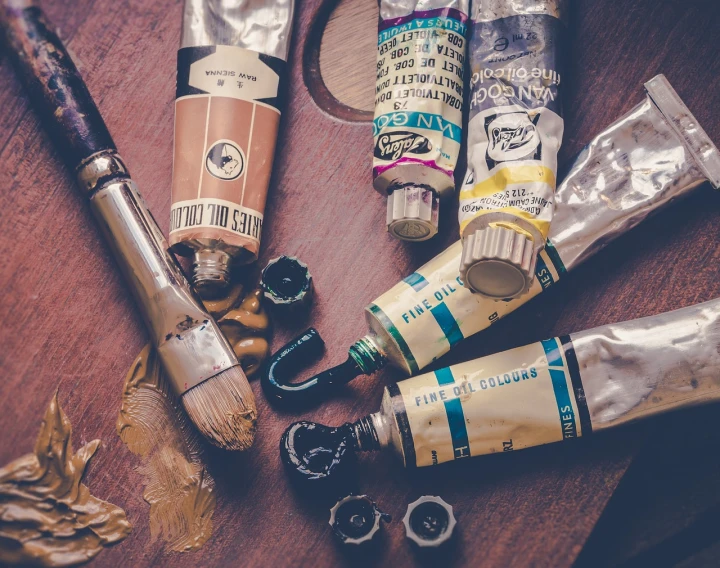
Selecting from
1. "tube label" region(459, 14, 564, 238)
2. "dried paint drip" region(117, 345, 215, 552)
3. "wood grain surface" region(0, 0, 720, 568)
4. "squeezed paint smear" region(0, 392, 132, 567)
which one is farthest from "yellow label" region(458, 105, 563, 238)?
"squeezed paint smear" region(0, 392, 132, 567)

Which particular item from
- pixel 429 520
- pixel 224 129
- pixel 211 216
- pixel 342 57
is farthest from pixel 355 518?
pixel 342 57

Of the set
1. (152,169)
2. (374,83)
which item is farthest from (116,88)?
(374,83)

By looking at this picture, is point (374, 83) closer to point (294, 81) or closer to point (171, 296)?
point (294, 81)

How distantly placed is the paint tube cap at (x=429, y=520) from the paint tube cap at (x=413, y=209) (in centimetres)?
33

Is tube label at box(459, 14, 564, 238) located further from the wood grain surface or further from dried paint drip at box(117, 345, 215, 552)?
dried paint drip at box(117, 345, 215, 552)

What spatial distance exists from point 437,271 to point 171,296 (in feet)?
1.08

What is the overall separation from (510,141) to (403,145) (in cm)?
13

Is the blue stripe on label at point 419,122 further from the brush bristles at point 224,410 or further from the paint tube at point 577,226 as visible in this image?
the brush bristles at point 224,410

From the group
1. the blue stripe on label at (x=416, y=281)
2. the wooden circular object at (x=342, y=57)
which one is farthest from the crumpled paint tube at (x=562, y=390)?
the wooden circular object at (x=342, y=57)

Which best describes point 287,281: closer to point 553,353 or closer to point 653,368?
point 553,353

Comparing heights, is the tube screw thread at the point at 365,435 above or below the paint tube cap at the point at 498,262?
below

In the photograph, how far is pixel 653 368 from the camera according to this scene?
2.53 ft

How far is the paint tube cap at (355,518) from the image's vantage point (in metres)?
0.79

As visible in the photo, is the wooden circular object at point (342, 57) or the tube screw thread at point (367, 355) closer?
the tube screw thread at point (367, 355)
